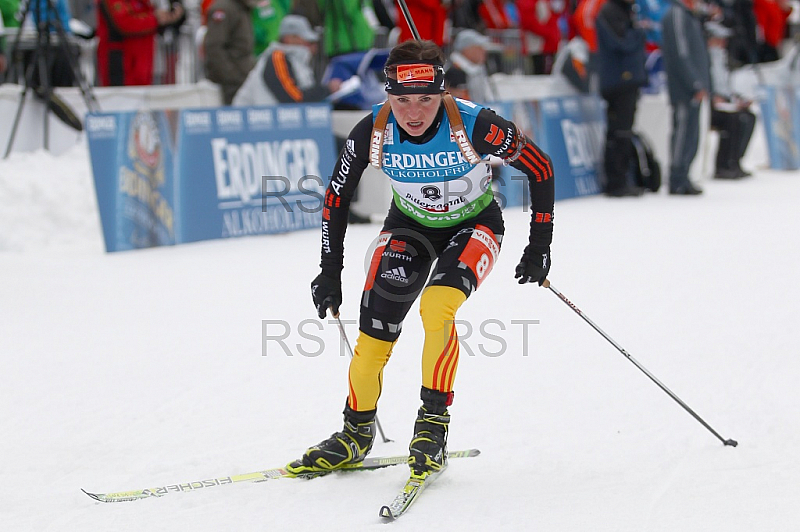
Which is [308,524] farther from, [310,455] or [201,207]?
[201,207]

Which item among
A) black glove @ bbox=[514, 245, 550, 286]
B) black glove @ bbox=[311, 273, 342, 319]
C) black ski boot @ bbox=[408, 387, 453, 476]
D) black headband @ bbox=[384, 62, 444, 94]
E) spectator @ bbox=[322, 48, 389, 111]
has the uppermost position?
black headband @ bbox=[384, 62, 444, 94]

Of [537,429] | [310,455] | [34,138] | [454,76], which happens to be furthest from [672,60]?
[310,455]

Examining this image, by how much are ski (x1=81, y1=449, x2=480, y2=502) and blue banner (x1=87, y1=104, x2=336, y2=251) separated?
17.6ft

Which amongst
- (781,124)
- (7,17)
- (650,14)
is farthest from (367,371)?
(650,14)

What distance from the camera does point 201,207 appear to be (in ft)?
31.7

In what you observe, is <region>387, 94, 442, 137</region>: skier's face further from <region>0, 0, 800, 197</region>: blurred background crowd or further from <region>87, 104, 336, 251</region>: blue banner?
<region>0, 0, 800, 197</region>: blurred background crowd

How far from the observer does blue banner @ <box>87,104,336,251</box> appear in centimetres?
909

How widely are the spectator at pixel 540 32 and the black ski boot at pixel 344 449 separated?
1234 centimetres

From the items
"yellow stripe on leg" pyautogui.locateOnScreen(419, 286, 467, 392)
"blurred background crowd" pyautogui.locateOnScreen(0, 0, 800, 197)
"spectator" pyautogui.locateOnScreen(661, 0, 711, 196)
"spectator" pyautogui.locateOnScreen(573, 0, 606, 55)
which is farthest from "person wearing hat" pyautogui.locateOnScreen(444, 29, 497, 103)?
"yellow stripe on leg" pyautogui.locateOnScreen(419, 286, 467, 392)

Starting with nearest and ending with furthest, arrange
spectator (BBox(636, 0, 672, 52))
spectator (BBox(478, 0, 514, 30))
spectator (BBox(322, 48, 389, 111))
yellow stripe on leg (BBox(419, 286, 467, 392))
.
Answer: yellow stripe on leg (BBox(419, 286, 467, 392)), spectator (BBox(322, 48, 389, 111)), spectator (BBox(478, 0, 514, 30)), spectator (BBox(636, 0, 672, 52))

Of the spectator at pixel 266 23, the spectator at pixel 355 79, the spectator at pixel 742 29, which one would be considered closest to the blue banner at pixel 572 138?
the spectator at pixel 355 79

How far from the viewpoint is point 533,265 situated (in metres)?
4.19

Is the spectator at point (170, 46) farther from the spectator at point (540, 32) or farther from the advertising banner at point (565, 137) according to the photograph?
the spectator at point (540, 32)

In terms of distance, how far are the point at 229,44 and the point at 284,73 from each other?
3.65 feet
